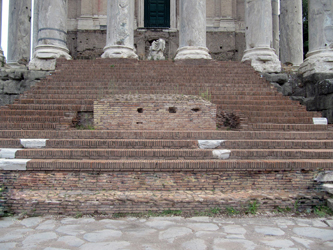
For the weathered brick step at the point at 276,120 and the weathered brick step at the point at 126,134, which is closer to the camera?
the weathered brick step at the point at 126,134

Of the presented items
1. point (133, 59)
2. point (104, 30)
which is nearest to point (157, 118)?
point (133, 59)

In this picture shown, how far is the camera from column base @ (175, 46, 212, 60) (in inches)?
431

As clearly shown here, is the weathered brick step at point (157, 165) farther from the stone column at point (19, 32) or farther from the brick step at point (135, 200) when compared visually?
the stone column at point (19, 32)

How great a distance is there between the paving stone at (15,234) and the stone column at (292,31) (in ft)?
46.6

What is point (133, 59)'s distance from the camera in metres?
10.7

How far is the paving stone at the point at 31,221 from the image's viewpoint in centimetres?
347

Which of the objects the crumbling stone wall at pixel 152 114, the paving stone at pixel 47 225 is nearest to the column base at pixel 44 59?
the crumbling stone wall at pixel 152 114

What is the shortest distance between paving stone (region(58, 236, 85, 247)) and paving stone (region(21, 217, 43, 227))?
611mm

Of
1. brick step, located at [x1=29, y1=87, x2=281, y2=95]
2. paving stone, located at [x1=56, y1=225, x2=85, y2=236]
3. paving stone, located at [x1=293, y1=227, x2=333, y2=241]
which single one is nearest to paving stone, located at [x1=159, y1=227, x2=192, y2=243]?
paving stone, located at [x1=56, y1=225, x2=85, y2=236]

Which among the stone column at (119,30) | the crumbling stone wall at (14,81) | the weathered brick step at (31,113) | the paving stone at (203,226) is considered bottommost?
the paving stone at (203,226)

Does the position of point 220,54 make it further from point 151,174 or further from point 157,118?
point 151,174

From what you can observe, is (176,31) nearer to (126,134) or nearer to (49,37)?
(49,37)

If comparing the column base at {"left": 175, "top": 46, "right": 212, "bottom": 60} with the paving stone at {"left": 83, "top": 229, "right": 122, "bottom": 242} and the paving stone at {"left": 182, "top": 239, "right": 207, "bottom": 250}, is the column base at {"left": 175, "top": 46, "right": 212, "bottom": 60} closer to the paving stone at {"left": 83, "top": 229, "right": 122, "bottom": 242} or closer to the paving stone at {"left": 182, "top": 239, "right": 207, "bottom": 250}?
the paving stone at {"left": 83, "top": 229, "right": 122, "bottom": 242}

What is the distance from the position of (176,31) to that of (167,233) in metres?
15.6
